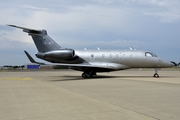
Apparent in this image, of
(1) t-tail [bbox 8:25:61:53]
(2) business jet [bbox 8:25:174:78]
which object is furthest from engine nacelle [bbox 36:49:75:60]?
(1) t-tail [bbox 8:25:61:53]

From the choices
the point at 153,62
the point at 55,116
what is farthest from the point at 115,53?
the point at 55,116

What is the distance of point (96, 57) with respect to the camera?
868 inches

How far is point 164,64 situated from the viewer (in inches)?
824

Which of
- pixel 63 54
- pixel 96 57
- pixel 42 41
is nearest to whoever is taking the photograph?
pixel 63 54

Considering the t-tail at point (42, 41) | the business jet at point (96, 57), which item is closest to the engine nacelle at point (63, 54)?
the business jet at point (96, 57)

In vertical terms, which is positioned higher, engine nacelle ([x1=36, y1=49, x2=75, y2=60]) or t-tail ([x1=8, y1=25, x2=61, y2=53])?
t-tail ([x1=8, y1=25, x2=61, y2=53])

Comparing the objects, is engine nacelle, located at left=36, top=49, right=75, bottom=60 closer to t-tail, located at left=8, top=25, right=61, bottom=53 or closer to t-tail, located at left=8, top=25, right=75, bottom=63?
t-tail, located at left=8, top=25, right=75, bottom=63

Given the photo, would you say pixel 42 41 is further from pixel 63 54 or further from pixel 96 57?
pixel 96 57

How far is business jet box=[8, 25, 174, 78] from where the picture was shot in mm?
21047

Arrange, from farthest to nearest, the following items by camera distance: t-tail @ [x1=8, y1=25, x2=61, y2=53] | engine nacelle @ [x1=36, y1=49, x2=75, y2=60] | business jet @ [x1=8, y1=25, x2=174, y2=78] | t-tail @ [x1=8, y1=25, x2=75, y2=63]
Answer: t-tail @ [x1=8, y1=25, x2=61, y2=53], t-tail @ [x1=8, y1=25, x2=75, y2=63], engine nacelle @ [x1=36, y1=49, x2=75, y2=60], business jet @ [x1=8, y1=25, x2=174, y2=78]

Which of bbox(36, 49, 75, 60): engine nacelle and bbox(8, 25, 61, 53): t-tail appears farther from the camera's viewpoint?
bbox(8, 25, 61, 53): t-tail

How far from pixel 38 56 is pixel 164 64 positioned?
1440cm

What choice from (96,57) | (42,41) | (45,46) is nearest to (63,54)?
(45,46)

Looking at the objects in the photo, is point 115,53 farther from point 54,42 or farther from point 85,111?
point 85,111
